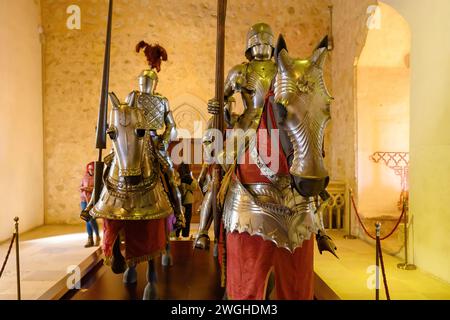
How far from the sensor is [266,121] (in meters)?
1.66

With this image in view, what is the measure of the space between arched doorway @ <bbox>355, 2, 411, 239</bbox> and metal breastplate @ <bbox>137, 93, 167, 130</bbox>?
439cm

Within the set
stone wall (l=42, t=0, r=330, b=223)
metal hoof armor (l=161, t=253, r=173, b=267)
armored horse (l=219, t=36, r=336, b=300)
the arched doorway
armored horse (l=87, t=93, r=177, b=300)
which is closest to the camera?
armored horse (l=219, t=36, r=336, b=300)

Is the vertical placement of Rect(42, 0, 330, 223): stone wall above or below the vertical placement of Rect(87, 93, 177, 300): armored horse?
above

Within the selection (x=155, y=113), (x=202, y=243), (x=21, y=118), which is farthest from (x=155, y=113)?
(x=21, y=118)

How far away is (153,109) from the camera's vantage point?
12.2 feet

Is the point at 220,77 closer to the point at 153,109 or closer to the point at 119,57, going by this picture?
the point at 153,109

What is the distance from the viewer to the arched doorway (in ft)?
21.2

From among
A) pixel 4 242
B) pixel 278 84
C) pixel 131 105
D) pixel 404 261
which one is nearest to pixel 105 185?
pixel 131 105

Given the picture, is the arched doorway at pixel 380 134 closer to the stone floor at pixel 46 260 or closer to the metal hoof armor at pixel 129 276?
the metal hoof armor at pixel 129 276

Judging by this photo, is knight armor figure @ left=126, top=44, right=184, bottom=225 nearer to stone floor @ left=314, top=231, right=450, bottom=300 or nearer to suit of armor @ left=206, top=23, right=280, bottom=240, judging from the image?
suit of armor @ left=206, top=23, right=280, bottom=240

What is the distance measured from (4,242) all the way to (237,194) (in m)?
6.02

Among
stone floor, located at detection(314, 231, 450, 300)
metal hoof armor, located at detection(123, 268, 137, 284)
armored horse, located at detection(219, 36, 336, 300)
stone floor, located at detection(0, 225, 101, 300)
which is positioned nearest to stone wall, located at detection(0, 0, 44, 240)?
stone floor, located at detection(0, 225, 101, 300)

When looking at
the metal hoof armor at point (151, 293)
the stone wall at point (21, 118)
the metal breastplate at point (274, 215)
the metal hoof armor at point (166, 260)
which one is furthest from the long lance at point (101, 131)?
the stone wall at point (21, 118)
